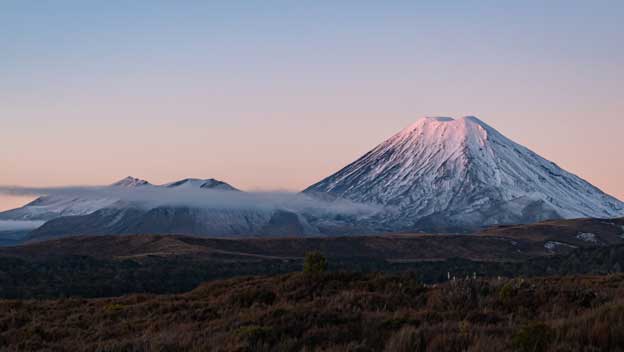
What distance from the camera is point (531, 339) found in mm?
10234

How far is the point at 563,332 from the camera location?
11227 millimetres

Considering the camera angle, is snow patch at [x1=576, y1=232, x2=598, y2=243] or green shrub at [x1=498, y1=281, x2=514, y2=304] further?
snow patch at [x1=576, y1=232, x2=598, y2=243]

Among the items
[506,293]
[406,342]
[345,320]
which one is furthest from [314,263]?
[406,342]

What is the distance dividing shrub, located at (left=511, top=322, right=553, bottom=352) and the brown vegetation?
0.01 meters

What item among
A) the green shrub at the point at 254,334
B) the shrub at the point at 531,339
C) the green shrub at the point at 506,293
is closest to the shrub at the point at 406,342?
the shrub at the point at 531,339

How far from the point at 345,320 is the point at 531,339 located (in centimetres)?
384

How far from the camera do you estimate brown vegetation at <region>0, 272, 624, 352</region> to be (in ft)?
35.9

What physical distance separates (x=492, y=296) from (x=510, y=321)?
2930 mm

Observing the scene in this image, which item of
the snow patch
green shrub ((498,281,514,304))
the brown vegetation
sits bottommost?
the snow patch

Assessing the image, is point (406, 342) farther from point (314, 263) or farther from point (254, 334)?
point (314, 263)

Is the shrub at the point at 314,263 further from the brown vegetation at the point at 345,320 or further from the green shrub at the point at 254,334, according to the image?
the green shrub at the point at 254,334

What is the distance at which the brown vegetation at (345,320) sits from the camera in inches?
431

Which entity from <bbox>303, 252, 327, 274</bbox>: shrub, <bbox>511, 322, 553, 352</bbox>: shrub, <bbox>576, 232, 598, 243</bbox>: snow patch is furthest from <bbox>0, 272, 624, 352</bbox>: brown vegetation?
<bbox>576, 232, 598, 243</bbox>: snow patch

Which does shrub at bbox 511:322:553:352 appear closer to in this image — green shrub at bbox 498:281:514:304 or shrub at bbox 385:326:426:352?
shrub at bbox 385:326:426:352
